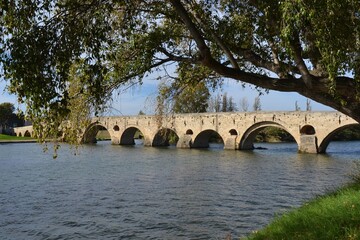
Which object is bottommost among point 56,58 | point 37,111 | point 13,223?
point 13,223

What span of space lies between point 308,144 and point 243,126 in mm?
6894

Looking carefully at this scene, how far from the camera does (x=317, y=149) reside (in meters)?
35.2

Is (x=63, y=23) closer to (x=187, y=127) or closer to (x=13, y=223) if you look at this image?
(x=13, y=223)

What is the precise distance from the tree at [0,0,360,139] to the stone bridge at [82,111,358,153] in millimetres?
20586

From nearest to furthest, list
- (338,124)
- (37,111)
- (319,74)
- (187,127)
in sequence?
(37,111) < (319,74) < (338,124) < (187,127)

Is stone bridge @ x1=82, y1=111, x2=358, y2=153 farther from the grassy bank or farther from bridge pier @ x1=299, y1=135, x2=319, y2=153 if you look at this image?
the grassy bank

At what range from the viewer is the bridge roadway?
35.2 metres

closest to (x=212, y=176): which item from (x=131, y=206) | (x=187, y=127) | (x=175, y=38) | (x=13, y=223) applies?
(x=131, y=206)

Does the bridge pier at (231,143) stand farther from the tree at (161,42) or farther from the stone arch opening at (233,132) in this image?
the tree at (161,42)

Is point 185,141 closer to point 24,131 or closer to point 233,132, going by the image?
point 233,132

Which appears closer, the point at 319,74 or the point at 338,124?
→ the point at 319,74

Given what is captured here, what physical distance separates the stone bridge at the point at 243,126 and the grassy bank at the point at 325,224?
21.7 metres

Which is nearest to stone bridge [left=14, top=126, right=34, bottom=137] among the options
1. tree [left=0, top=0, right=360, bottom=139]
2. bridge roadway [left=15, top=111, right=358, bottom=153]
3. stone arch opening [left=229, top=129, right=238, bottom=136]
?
bridge roadway [left=15, top=111, right=358, bottom=153]

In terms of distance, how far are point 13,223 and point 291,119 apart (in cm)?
2976
